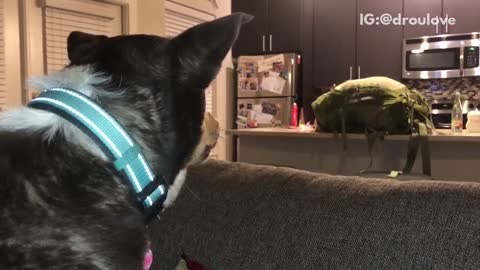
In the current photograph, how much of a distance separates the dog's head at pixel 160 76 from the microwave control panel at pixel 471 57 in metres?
5.00

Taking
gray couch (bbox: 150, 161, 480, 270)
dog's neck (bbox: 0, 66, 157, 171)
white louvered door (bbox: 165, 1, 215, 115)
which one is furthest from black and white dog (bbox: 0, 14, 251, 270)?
white louvered door (bbox: 165, 1, 215, 115)

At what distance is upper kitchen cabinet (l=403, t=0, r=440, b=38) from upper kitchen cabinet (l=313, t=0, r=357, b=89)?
0.57 metres

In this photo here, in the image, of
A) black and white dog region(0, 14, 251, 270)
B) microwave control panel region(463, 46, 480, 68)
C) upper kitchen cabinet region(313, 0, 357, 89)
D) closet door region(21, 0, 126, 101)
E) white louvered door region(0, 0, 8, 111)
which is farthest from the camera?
upper kitchen cabinet region(313, 0, 357, 89)

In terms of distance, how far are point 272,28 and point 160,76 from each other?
5.57 meters

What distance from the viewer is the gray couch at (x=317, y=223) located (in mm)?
962

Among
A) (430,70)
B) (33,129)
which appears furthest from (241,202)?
(430,70)

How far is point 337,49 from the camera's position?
595 cm

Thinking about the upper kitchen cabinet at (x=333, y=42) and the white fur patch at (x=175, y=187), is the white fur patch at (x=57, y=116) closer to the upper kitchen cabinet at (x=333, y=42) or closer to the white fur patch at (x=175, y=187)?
the white fur patch at (x=175, y=187)

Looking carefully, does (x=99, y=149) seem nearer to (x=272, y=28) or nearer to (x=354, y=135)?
A: (x=354, y=135)

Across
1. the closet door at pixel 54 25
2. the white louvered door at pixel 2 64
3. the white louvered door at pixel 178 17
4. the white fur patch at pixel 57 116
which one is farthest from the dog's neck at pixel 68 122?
the white louvered door at pixel 178 17

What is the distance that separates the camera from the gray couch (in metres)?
0.96

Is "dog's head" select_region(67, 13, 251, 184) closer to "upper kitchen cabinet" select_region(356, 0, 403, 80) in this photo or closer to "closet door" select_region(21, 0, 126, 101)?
"closet door" select_region(21, 0, 126, 101)

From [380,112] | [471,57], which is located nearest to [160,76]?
[380,112]

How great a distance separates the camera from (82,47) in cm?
81
